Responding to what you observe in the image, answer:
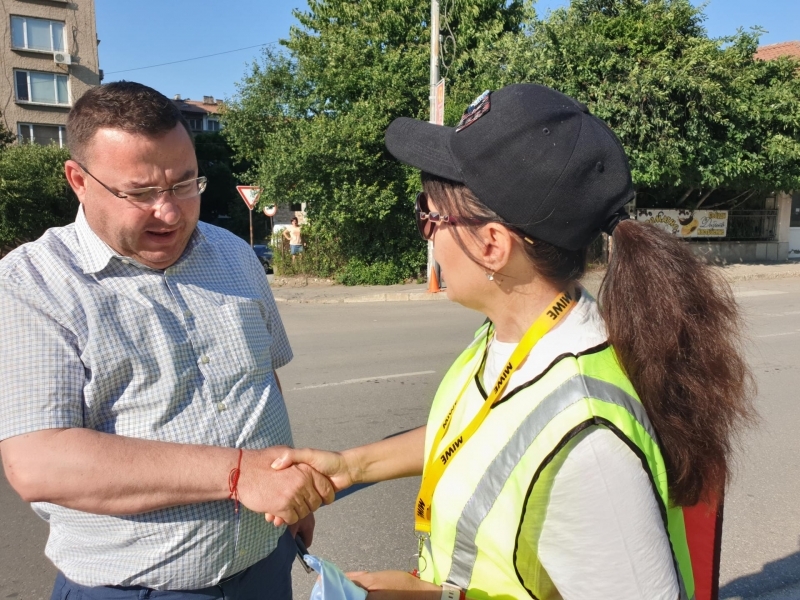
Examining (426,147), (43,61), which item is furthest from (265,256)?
(43,61)

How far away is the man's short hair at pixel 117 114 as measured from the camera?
170 centimetres

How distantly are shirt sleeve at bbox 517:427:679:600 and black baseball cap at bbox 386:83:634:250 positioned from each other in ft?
1.42

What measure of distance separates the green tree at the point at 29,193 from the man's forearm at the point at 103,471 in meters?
21.7

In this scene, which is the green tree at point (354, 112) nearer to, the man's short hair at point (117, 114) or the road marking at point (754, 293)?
the road marking at point (754, 293)

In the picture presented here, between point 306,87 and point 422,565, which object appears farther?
point 306,87

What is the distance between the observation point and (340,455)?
1.87m

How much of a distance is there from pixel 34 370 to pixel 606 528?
1.30 meters

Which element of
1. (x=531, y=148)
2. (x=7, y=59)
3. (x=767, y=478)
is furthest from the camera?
(x=7, y=59)

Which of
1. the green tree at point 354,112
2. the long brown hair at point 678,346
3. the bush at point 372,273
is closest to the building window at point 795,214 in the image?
the green tree at point 354,112

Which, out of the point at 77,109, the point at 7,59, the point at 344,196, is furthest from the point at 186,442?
the point at 7,59

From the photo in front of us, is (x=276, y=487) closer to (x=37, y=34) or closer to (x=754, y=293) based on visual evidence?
(x=754, y=293)

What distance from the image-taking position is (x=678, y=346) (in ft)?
4.14

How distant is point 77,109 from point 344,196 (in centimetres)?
1299

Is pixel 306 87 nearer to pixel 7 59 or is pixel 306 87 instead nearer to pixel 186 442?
pixel 186 442
